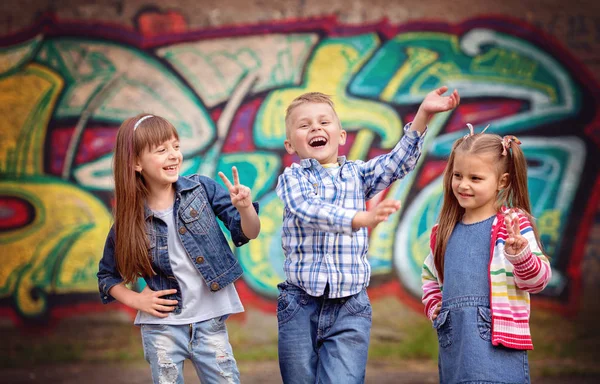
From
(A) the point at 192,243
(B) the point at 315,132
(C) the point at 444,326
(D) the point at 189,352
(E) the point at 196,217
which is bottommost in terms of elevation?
(D) the point at 189,352

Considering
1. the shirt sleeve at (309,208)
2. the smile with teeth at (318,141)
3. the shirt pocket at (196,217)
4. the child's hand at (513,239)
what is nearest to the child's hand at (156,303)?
the shirt pocket at (196,217)

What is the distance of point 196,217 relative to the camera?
3.10 m

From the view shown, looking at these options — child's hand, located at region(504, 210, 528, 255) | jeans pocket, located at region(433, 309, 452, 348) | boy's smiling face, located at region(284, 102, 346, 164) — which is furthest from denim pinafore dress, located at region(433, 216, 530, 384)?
boy's smiling face, located at region(284, 102, 346, 164)

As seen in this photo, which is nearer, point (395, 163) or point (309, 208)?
point (309, 208)

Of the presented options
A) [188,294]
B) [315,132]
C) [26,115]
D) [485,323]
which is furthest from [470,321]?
[26,115]

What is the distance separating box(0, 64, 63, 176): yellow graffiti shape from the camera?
598cm

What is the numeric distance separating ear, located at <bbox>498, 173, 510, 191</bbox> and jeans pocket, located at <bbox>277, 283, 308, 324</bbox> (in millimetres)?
964

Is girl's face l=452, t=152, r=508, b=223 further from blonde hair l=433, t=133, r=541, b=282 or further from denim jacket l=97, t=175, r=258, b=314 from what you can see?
denim jacket l=97, t=175, r=258, b=314

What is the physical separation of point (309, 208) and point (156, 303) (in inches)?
32.1

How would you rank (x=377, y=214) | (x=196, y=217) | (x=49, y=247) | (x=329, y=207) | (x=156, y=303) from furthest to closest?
(x=49, y=247) < (x=196, y=217) < (x=156, y=303) < (x=329, y=207) < (x=377, y=214)

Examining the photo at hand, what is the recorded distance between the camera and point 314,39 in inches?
236

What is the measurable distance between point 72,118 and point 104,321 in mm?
1806

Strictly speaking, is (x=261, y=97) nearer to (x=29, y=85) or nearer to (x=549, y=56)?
(x=29, y=85)

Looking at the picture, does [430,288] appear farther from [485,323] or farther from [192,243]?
[192,243]
